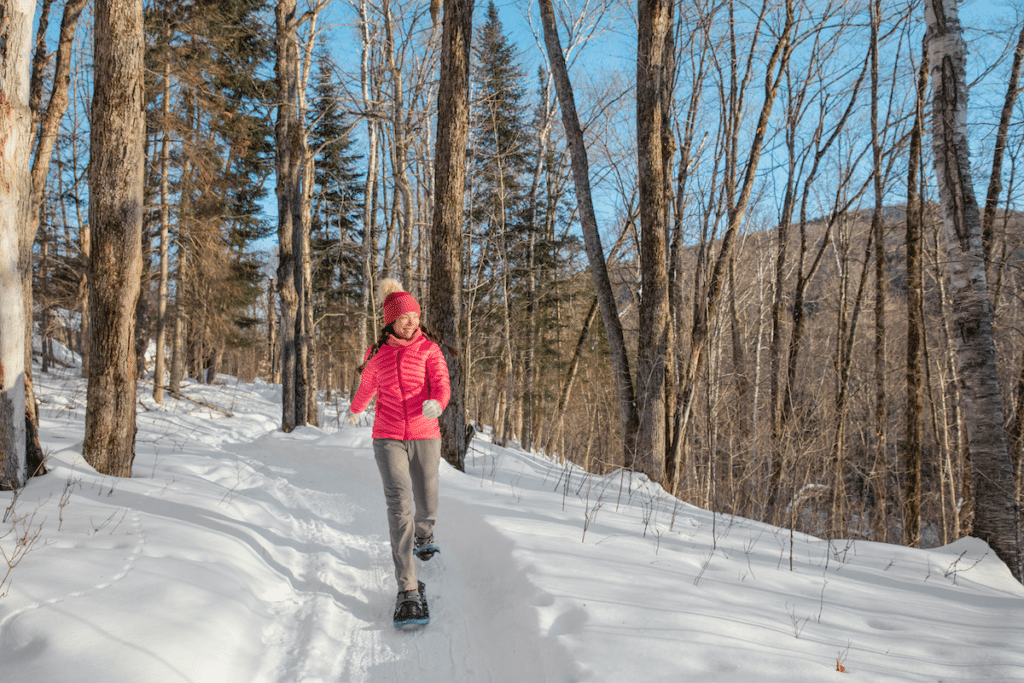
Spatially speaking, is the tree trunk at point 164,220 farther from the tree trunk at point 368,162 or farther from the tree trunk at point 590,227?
the tree trunk at point 590,227

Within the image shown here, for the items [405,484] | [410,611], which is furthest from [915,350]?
[410,611]

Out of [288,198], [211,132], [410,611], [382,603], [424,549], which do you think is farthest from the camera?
[211,132]

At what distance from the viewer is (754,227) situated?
15.9 metres

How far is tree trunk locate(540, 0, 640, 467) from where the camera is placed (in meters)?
7.31

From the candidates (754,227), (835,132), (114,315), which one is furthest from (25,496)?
(754,227)

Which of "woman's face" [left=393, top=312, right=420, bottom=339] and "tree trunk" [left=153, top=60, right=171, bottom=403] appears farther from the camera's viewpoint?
"tree trunk" [left=153, top=60, right=171, bottom=403]

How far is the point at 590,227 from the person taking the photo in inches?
295

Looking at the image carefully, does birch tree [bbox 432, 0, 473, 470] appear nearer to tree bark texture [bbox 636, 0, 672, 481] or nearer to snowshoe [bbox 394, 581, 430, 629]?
tree bark texture [bbox 636, 0, 672, 481]

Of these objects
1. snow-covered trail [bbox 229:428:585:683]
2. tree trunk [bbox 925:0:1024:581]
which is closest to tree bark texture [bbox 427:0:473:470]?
snow-covered trail [bbox 229:428:585:683]

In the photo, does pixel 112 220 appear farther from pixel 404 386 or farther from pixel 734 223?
pixel 734 223

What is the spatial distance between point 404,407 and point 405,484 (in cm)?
49

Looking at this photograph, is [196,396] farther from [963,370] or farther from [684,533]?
[963,370]

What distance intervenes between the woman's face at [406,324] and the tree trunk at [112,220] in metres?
3.08

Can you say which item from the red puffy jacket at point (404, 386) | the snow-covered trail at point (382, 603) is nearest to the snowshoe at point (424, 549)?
the snow-covered trail at point (382, 603)
